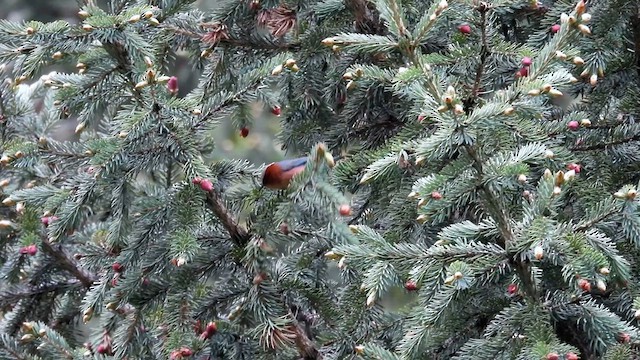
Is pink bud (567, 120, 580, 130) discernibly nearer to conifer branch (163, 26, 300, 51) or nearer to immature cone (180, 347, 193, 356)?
conifer branch (163, 26, 300, 51)

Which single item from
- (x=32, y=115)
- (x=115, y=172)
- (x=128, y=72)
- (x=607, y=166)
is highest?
(x=128, y=72)

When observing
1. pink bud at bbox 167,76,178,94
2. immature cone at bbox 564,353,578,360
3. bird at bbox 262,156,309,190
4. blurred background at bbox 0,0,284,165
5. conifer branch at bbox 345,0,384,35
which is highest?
conifer branch at bbox 345,0,384,35

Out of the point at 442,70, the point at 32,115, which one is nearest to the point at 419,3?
the point at 442,70

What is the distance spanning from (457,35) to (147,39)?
81 cm

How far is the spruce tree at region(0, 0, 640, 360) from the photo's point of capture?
70.0 inches

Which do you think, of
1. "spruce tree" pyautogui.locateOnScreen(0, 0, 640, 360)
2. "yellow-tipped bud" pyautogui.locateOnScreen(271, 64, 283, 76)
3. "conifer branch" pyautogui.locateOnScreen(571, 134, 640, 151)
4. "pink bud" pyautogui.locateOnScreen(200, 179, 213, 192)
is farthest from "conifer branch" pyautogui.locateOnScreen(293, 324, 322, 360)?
"conifer branch" pyautogui.locateOnScreen(571, 134, 640, 151)

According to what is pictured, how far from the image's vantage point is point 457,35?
7.52 feet

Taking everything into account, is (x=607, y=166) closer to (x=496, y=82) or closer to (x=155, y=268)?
(x=496, y=82)

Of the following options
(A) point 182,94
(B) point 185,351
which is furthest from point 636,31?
(A) point 182,94

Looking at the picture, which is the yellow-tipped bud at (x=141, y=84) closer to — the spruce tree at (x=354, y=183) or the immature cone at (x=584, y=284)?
the spruce tree at (x=354, y=183)

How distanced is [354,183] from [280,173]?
0.27 m

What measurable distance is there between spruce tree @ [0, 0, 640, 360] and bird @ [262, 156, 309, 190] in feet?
0.09

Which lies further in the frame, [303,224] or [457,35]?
[457,35]

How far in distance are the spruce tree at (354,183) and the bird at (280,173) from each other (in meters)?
0.03
